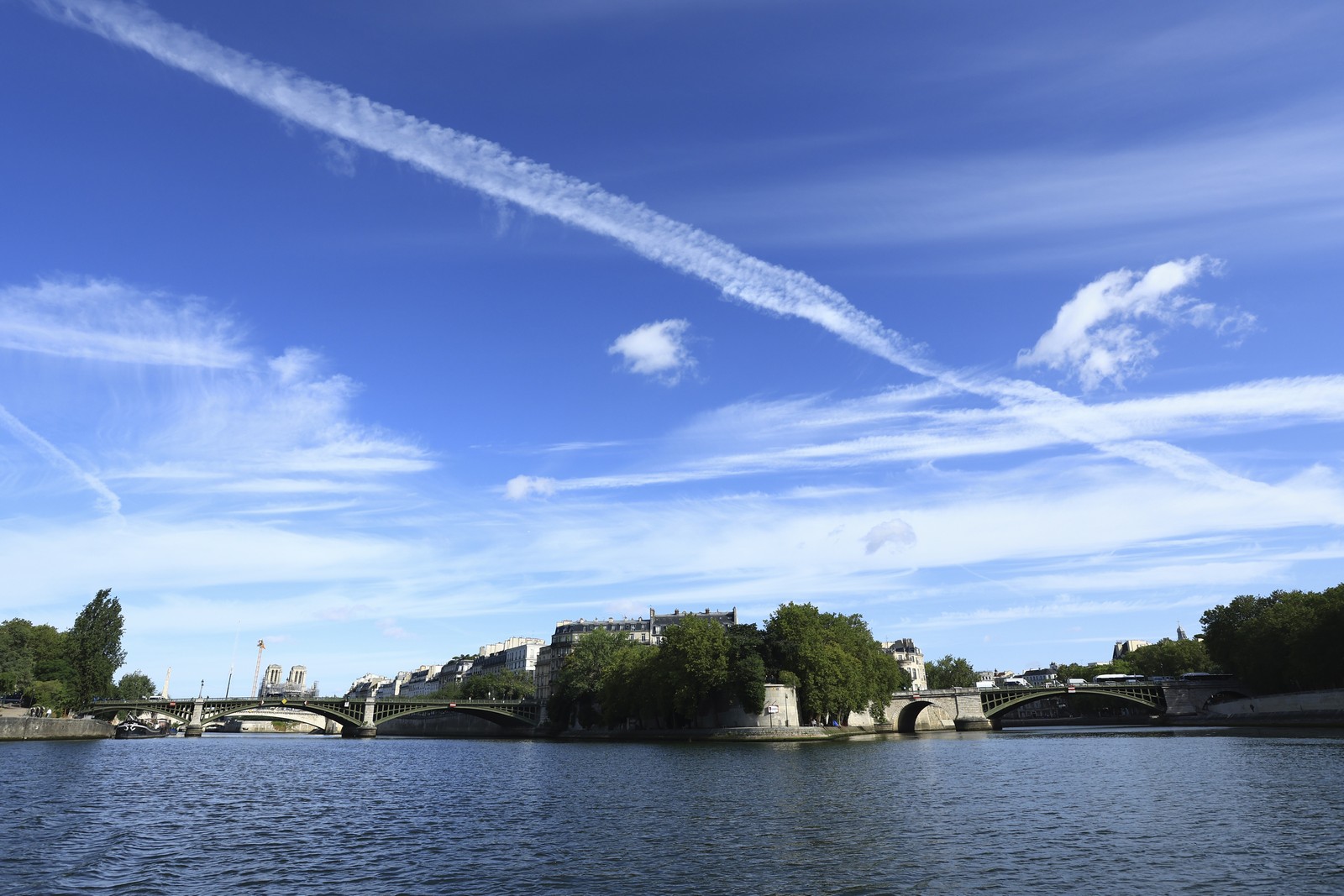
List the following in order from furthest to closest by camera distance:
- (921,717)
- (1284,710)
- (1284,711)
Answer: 1. (921,717)
2. (1284,711)
3. (1284,710)

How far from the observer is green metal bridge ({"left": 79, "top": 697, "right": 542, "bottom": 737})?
431 feet

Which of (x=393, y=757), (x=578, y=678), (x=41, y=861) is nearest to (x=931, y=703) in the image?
(x=578, y=678)

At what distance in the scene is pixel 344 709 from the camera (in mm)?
142750

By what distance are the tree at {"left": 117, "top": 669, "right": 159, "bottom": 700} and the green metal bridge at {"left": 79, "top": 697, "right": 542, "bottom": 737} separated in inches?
911

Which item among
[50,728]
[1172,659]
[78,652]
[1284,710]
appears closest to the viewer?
[50,728]

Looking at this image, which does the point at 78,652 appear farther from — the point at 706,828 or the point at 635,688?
the point at 706,828

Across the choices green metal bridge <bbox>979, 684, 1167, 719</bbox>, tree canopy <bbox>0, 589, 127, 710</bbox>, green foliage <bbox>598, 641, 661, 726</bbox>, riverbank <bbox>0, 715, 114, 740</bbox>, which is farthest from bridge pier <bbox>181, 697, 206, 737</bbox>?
green metal bridge <bbox>979, 684, 1167, 719</bbox>

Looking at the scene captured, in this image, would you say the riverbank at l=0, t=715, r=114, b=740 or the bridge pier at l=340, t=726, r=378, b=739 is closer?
the riverbank at l=0, t=715, r=114, b=740

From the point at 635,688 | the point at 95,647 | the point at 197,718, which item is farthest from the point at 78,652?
the point at 635,688

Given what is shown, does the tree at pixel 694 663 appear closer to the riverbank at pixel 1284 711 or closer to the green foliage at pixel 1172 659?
the riverbank at pixel 1284 711

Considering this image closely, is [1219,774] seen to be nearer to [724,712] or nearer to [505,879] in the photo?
[505,879]

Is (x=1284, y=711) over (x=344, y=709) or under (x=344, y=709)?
under

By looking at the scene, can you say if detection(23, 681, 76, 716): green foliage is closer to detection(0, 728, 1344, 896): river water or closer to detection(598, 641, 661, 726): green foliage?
detection(0, 728, 1344, 896): river water

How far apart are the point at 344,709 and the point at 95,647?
38267 millimetres
